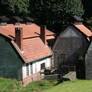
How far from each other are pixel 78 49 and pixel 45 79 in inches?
357

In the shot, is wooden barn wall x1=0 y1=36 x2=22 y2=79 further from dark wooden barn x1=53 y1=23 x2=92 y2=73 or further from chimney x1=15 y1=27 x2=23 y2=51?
dark wooden barn x1=53 y1=23 x2=92 y2=73

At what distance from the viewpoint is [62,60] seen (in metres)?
41.2

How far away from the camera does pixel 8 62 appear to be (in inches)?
1266

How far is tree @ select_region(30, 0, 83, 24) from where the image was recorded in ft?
175

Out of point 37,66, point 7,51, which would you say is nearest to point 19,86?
point 7,51

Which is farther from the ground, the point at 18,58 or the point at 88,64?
the point at 18,58

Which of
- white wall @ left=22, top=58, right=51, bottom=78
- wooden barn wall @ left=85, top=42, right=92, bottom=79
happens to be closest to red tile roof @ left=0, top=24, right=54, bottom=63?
white wall @ left=22, top=58, right=51, bottom=78

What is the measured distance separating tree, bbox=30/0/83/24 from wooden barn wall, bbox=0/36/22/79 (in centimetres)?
2463

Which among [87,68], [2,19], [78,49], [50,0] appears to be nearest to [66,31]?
[78,49]

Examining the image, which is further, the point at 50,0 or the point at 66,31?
the point at 50,0

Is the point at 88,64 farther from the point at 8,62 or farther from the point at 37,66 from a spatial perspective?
the point at 8,62

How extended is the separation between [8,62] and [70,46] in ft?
42.5

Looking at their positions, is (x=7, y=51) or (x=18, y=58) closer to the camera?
(x=18, y=58)

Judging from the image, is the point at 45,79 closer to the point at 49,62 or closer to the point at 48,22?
the point at 49,62
